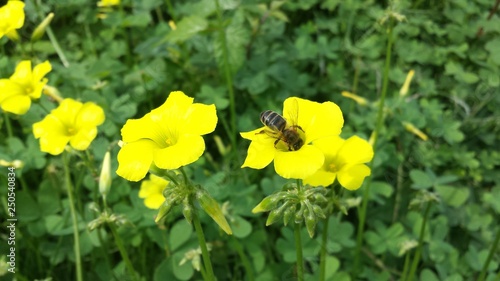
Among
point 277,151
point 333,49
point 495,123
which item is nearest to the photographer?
point 277,151

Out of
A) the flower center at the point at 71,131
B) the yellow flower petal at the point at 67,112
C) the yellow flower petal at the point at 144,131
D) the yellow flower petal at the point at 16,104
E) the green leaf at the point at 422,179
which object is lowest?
the green leaf at the point at 422,179

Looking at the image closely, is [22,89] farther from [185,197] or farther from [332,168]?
[332,168]

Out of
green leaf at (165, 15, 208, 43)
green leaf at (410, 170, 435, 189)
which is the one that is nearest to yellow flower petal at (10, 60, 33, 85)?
green leaf at (165, 15, 208, 43)

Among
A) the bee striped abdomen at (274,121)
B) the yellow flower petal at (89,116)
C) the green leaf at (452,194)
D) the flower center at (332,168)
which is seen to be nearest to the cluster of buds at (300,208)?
the bee striped abdomen at (274,121)

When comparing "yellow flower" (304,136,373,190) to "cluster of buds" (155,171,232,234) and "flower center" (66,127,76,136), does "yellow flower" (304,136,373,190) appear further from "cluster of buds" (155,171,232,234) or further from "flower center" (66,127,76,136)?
"flower center" (66,127,76,136)

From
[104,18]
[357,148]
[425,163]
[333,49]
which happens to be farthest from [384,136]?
[104,18]

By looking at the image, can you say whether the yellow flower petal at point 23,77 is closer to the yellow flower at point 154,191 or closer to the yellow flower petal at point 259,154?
the yellow flower at point 154,191

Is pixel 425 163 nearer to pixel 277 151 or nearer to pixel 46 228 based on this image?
pixel 277 151
